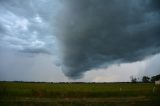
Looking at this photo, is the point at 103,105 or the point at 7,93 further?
the point at 7,93

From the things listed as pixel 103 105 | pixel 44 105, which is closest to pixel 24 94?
pixel 44 105

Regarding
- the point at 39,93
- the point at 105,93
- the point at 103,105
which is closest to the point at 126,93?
the point at 105,93

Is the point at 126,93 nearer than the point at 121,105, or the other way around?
the point at 121,105

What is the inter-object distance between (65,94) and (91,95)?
5.93 metres

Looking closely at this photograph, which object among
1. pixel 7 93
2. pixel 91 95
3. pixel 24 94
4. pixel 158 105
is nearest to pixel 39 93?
pixel 24 94

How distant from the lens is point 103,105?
35406 millimetres

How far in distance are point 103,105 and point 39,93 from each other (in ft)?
80.7

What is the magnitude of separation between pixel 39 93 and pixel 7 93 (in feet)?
22.9

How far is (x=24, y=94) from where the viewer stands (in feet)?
182

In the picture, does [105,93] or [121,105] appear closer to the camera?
[121,105]

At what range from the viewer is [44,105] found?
116 feet

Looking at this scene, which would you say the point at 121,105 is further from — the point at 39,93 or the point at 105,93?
the point at 39,93

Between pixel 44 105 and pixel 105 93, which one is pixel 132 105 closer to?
pixel 44 105

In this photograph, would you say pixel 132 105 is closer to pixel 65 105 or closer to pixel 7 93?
pixel 65 105
